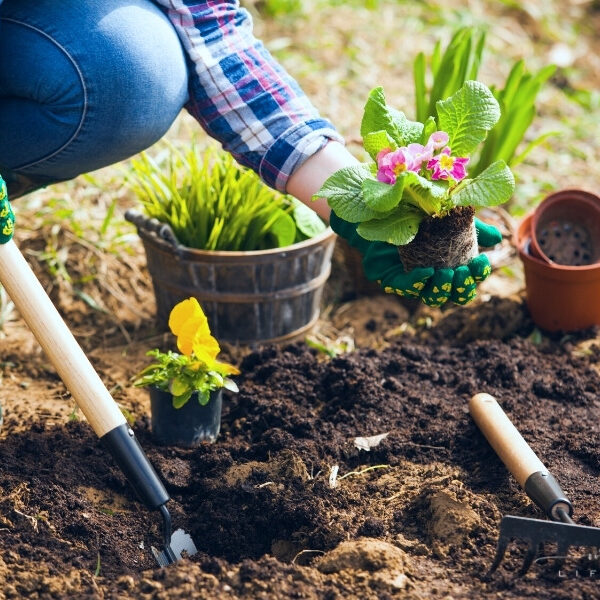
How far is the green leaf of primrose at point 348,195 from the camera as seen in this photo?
1820mm

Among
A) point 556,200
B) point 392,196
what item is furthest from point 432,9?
point 392,196

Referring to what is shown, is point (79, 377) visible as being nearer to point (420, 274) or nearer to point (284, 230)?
point (420, 274)

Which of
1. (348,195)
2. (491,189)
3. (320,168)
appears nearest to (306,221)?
(320,168)

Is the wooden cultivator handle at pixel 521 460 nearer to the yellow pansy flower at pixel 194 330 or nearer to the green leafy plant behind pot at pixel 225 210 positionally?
the yellow pansy flower at pixel 194 330

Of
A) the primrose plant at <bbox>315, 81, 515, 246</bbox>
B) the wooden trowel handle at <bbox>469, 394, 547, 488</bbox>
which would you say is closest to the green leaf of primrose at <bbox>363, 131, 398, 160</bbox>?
the primrose plant at <bbox>315, 81, 515, 246</bbox>

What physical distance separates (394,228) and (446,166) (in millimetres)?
163

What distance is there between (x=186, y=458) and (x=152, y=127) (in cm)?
81

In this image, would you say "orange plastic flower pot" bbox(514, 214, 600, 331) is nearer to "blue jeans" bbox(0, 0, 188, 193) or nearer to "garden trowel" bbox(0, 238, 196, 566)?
"blue jeans" bbox(0, 0, 188, 193)

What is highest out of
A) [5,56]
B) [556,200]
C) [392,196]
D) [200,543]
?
[5,56]

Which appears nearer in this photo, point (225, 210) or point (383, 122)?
point (383, 122)

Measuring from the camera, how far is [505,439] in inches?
75.5

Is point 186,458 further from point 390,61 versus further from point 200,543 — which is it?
point 390,61

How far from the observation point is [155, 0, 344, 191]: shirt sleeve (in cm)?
208

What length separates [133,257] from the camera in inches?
120
